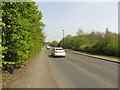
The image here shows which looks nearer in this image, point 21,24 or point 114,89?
point 114,89

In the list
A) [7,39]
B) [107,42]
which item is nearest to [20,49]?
[7,39]

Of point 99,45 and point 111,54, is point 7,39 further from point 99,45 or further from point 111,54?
point 99,45

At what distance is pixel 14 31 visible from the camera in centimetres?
1312

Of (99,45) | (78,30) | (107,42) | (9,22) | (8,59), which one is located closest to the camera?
(9,22)

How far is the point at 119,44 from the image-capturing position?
40.3 metres

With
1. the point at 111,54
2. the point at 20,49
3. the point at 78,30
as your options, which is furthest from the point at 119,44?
the point at 78,30

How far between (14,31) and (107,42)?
35.4m

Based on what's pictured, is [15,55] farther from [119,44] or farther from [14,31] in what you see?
[119,44]

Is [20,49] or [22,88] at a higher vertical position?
[20,49]

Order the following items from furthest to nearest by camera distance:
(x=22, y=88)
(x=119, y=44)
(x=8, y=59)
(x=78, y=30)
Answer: (x=78, y=30) < (x=119, y=44) < (x=8, y=59) < (x=22, y=88)

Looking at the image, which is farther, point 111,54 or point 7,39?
point 111,54

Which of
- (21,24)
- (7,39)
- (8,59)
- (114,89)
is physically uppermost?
(21,24)

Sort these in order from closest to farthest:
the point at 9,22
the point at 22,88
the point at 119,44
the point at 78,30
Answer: the point at 22,88 → the point at 9,22 → the point at 119,44 → the point at 78,30

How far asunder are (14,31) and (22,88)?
3776mm
